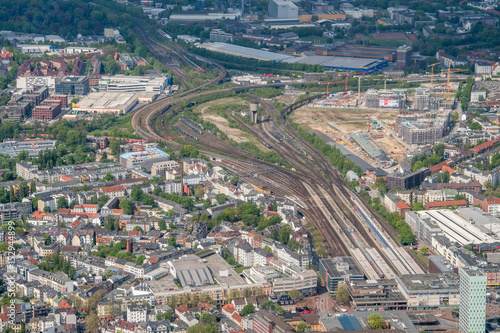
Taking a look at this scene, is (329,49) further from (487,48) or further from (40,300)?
(40,300)

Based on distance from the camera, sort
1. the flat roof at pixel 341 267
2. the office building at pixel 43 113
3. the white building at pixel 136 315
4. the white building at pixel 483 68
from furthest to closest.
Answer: the white building at pixel 483 68
the office building at pixel 43 113
the flat roof at pixel 341 267
the white building at pixel 136 315

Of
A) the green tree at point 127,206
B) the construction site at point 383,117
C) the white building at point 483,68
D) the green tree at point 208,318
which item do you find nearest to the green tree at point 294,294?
the green tree at point 208,318

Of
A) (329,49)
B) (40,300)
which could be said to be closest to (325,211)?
(40,300)

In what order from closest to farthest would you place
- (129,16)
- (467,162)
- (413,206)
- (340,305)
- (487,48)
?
(340,305) < (413,206) < (467,162) < (487,48) < (129,16)

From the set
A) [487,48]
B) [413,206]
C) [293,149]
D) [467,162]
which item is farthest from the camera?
[487,48]

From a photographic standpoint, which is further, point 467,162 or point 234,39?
point 234,39

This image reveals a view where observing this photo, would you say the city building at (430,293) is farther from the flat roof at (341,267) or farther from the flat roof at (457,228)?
the flat roof at (457,228)

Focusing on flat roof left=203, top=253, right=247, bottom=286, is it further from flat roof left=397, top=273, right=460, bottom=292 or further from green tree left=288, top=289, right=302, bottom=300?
flat roof left=397, top=273, right=460, bottom=292
